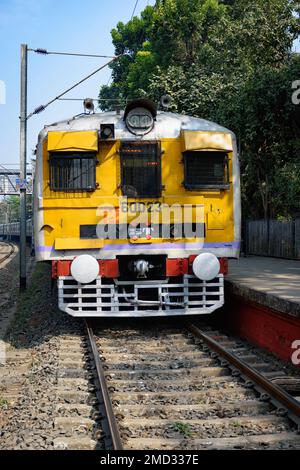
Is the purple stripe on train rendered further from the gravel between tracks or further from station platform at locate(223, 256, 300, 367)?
the gravel between tracks

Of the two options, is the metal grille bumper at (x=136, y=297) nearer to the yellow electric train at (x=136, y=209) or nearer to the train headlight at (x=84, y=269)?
the yellow electric train at (x=136, y=209)

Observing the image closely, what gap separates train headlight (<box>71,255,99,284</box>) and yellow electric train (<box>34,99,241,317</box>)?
1 centimetres

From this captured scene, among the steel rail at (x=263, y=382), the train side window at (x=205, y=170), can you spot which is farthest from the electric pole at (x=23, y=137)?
the steel rail at (x=263, y=382)

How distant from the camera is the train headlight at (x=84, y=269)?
8016 mm

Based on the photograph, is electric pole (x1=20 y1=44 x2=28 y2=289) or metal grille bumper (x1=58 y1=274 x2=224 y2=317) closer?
metal grille bumper (x1=58 y1=274 x2=224 y2=317)

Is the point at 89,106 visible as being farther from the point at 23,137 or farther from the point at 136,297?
the point at 23,137

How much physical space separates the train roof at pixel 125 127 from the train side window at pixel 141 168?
152 millimetres

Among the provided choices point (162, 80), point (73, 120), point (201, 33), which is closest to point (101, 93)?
point (201, 33)

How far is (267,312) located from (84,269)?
260 centimetres

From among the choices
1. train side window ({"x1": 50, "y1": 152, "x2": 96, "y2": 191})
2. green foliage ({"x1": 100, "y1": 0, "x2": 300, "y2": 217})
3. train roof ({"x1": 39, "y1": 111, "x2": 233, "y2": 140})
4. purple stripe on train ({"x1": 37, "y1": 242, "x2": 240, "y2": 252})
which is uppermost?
green foliage ({"x1": 100, "y1": 0, "x2": 300, "y2": 217})

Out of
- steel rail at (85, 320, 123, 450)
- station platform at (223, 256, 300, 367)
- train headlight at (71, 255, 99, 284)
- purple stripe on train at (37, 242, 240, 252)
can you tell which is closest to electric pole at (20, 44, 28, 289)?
purple stripe on train at (37, 242, 240, 252)

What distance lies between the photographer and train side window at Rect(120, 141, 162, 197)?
337 inches
